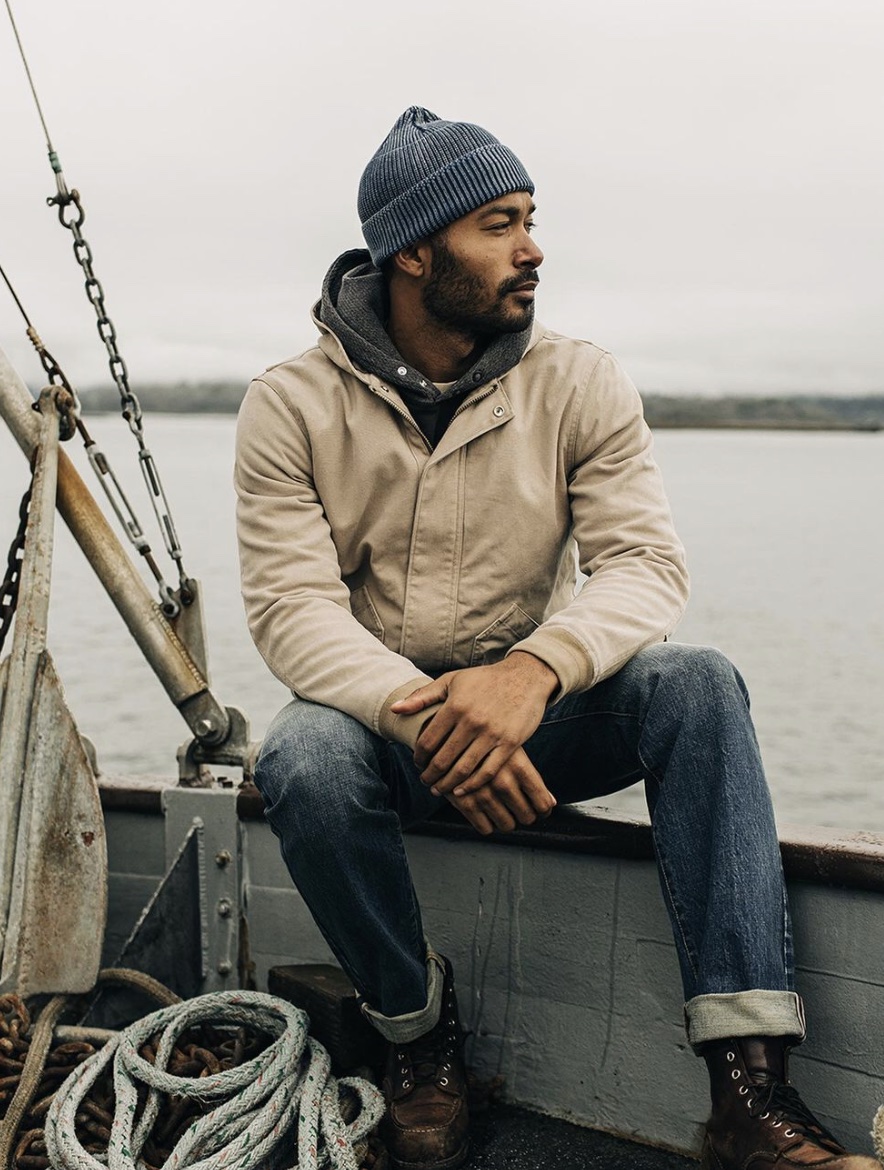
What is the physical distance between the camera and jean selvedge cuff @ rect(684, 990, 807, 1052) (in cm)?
199

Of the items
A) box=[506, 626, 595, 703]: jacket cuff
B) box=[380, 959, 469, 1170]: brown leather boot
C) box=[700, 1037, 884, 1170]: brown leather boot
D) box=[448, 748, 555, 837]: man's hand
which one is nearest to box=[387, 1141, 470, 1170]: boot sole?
box=[380, 959, 469, 1170]: brown leather boot

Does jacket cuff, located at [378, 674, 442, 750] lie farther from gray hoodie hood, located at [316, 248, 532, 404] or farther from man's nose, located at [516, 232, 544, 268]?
man's nose, located at [516, 232, 544, 268]

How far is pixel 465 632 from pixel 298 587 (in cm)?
33

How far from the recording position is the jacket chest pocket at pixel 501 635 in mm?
2568

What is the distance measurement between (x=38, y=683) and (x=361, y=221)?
1216 millimetres

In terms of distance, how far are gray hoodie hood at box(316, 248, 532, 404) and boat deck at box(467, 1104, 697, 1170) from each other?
1414 mm

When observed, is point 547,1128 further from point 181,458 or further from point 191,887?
point 181,458

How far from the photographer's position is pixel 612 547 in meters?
2.49

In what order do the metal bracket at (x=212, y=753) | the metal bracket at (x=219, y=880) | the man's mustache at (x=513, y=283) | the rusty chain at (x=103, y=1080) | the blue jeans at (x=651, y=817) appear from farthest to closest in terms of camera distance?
1. the metal bracket at (x=212, y=753)
2. the metal bracket at (x=219, y=880)
3. the man's mustache at (x=513, y=283)
4. the rusty chain at (x=103, y=1080)
5. the blue jeans at (x=651, y=817)

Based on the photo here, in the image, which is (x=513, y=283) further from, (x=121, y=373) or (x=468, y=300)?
(x=121, y=373)

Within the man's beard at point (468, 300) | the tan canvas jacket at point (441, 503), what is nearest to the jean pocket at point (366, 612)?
the tan canvas jacket at point (441, 503)

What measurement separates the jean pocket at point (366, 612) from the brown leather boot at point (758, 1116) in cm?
100

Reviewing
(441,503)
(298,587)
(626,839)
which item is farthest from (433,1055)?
(441,503)

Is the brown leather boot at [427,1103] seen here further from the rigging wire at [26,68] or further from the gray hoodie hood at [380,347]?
the rigging wire at [26,68]
